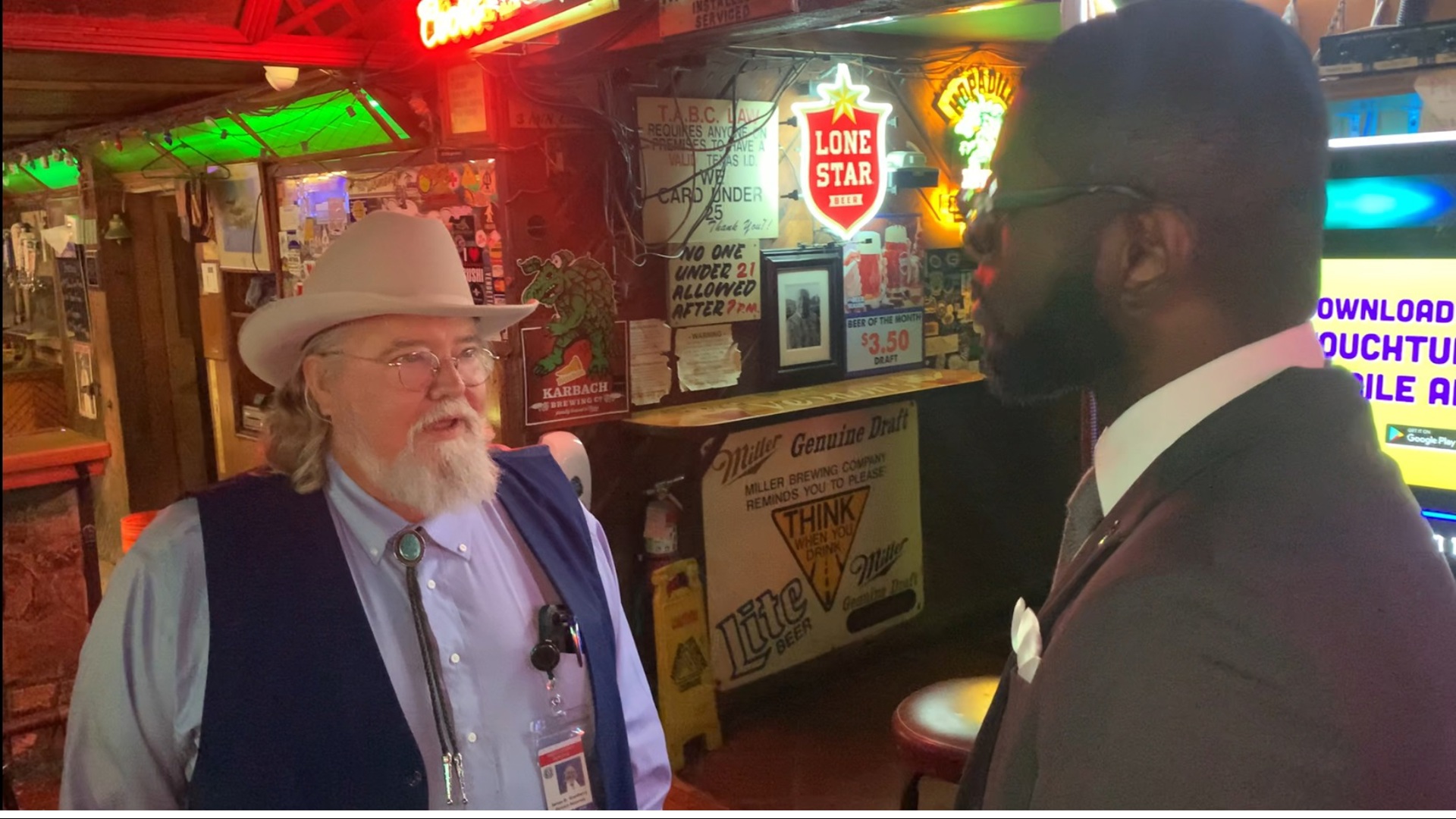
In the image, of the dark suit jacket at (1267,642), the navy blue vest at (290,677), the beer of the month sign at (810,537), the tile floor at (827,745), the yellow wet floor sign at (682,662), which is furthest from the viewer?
the beer of the month sign at (810,537)

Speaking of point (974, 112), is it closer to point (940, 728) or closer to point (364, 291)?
point (940, 728)

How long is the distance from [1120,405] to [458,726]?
123 centimetres

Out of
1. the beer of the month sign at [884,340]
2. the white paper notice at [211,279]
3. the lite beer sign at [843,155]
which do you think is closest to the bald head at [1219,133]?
the lite beer sign at [843,155]

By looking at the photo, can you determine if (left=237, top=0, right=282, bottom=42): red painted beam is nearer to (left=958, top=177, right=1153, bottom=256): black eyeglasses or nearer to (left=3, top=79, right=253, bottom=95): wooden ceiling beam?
(left=3, top=79, right=253, bottom=95): wooden ceiling beam

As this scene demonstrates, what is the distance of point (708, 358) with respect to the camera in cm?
467

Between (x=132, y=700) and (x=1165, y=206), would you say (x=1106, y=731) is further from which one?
(x=132, y=700)

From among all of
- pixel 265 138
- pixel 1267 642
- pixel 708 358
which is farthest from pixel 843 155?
pixel 1267 642

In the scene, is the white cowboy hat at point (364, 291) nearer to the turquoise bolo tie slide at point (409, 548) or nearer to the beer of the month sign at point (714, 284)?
the turquoise bolo tie slide at point (409, 548)

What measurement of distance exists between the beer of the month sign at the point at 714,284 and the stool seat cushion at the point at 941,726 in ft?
7.73

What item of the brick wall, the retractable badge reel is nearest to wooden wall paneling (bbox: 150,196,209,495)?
the brick wall

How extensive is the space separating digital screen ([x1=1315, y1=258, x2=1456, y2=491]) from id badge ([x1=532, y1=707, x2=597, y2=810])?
1.63m

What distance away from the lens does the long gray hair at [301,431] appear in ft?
6.41

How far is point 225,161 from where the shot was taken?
5.84 m

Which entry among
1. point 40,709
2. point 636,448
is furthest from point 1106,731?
point 40,709
